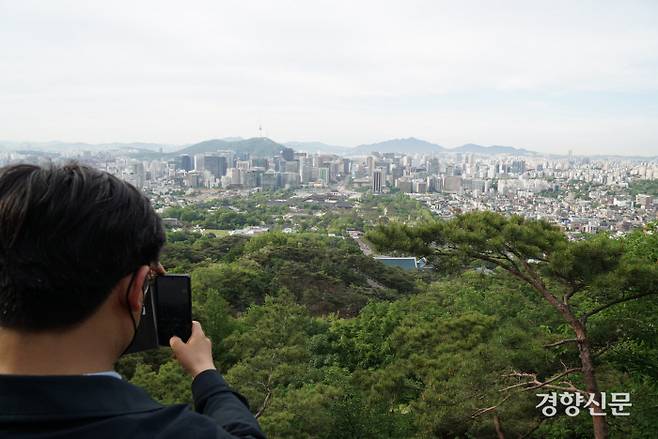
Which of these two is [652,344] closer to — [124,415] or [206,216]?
[124,415]

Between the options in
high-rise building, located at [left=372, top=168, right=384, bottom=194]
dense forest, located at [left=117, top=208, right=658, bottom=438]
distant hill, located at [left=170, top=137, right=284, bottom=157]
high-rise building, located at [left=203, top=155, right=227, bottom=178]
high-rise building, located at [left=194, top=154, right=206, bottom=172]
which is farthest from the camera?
distant hill, located at [left=170, top=137, right=284, bottom=157]

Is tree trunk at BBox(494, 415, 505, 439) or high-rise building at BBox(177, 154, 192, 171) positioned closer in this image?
tree trunk at BBox(494, 415, 505, 439)

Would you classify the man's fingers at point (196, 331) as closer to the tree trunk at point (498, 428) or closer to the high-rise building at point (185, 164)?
the tree trunk at point (498, 428)

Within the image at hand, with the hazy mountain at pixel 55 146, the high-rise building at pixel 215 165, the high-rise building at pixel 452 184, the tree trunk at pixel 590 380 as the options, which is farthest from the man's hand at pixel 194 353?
the high-rise building at pixel 215 165

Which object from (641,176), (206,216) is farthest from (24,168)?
(641,176)

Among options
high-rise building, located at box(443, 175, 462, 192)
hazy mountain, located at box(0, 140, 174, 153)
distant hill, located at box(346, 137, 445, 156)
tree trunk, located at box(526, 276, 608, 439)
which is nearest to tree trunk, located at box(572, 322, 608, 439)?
tree trunk, located at box(526, 276, 608, 439)

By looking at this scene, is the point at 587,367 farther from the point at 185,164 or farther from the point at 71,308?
the point at 185,164

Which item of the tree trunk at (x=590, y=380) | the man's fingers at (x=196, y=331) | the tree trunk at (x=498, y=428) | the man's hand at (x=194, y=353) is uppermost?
the man's fingers at (x=196, y=331)

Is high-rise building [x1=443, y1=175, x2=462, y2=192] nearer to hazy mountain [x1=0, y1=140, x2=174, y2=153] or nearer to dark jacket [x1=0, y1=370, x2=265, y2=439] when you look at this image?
hazy mountain [x1=0, y1=140, x2=174, y2=153]
